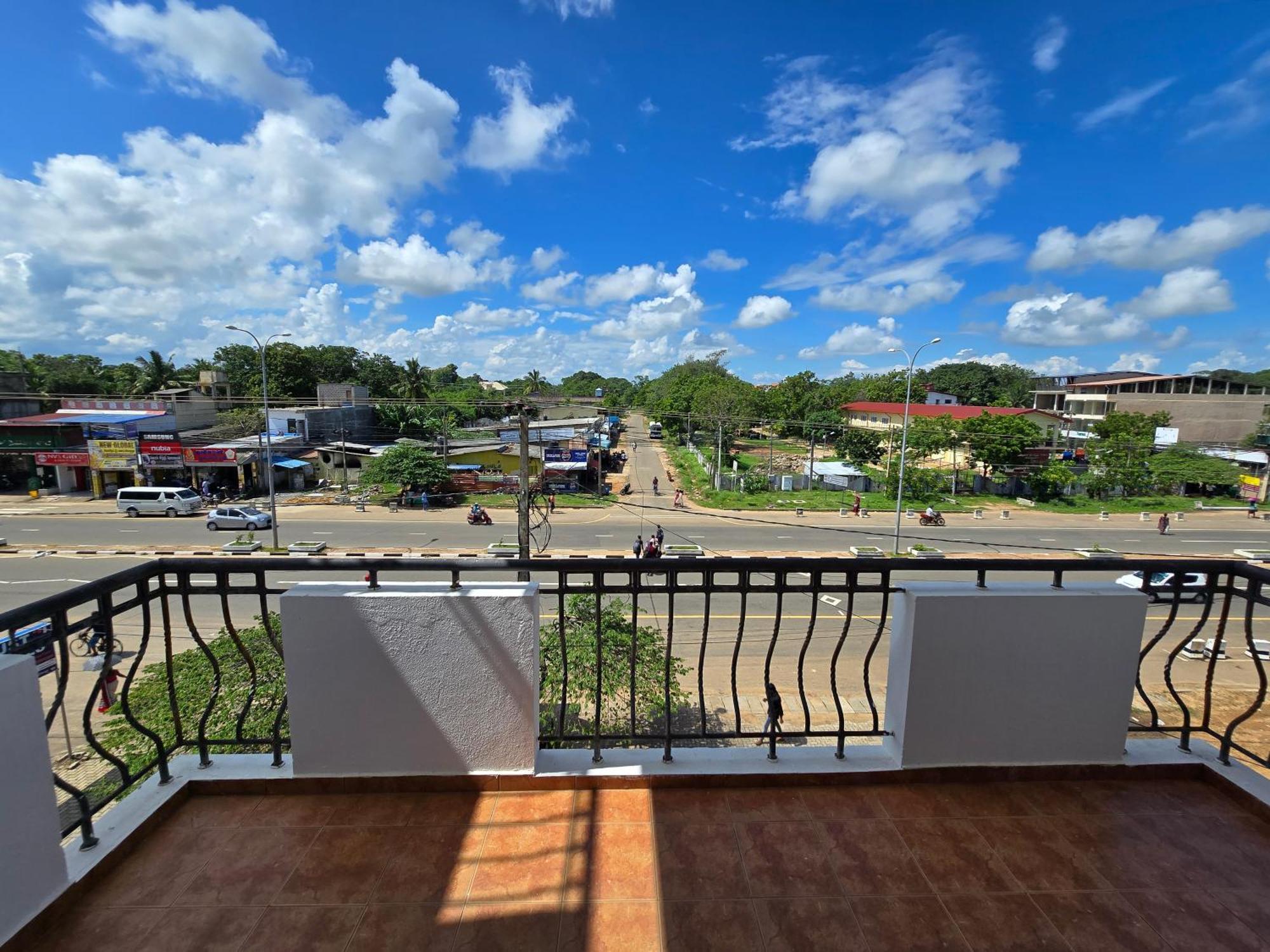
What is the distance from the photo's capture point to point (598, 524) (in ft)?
79.7

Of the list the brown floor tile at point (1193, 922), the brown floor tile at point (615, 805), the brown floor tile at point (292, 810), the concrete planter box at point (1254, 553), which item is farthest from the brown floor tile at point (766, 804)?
the concrete planter box at point (1254, 553)

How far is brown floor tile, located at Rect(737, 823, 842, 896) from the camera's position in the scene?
1886 mm

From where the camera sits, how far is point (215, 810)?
221 centimetres

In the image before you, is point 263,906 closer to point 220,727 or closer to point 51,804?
point 51,804

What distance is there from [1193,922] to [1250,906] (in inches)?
→ 10.1

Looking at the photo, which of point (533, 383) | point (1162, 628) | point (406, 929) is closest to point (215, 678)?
point (406, 929)

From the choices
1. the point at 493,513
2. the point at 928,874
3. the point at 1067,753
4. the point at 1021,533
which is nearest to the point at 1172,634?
the point at 1021,533

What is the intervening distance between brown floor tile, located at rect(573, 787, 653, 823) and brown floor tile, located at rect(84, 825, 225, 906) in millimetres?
1298

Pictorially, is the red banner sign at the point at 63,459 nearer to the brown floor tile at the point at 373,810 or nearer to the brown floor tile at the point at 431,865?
the brown floor tile at the point at 373,810

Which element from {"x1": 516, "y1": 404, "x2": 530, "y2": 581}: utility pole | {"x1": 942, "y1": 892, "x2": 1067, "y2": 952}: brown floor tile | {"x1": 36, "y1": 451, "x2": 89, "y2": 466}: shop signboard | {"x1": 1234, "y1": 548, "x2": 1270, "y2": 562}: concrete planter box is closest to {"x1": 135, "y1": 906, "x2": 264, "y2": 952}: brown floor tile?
{"x1": 942, "y1": 892, "x2": 1067, "y2": 952}: brown floor tile

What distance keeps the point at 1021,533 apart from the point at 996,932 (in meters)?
26.1

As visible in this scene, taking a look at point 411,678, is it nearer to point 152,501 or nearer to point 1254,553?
point 1254,553

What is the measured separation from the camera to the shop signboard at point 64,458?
27203 millimetres

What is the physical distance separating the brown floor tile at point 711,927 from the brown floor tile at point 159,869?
1.58m
